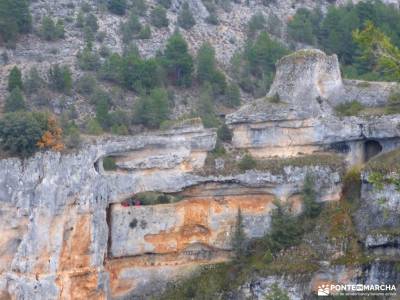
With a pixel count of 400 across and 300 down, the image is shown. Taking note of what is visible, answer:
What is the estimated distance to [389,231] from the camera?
30.6 metres

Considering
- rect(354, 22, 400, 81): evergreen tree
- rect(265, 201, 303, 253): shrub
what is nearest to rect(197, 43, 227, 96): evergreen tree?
rect(265, 201, 303, 253): shrub

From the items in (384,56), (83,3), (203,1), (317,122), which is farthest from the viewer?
(203,1)

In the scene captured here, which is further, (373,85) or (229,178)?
(373,85)

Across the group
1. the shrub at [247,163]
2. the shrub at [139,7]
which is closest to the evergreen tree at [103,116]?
the shrub at [247,163]

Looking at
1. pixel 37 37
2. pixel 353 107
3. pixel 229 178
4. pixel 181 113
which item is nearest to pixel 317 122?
pixel 353 107

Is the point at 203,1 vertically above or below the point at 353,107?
above

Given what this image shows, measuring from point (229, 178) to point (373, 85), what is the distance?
28.8ft

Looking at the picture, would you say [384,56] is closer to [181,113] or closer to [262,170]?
[262,170]

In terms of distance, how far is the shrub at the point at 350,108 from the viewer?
35475 mm

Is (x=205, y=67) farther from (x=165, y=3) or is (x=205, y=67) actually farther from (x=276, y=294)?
(x=276, y=294)

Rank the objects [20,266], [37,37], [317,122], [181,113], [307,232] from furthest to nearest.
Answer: [37,37], [181,113], [317,122], [307,232], [20,266]

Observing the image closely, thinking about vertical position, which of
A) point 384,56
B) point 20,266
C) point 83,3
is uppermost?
point 83,3

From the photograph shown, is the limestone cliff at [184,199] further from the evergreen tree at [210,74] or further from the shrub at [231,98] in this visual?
the evergreen tree at [210,74]

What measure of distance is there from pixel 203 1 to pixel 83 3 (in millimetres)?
10690
